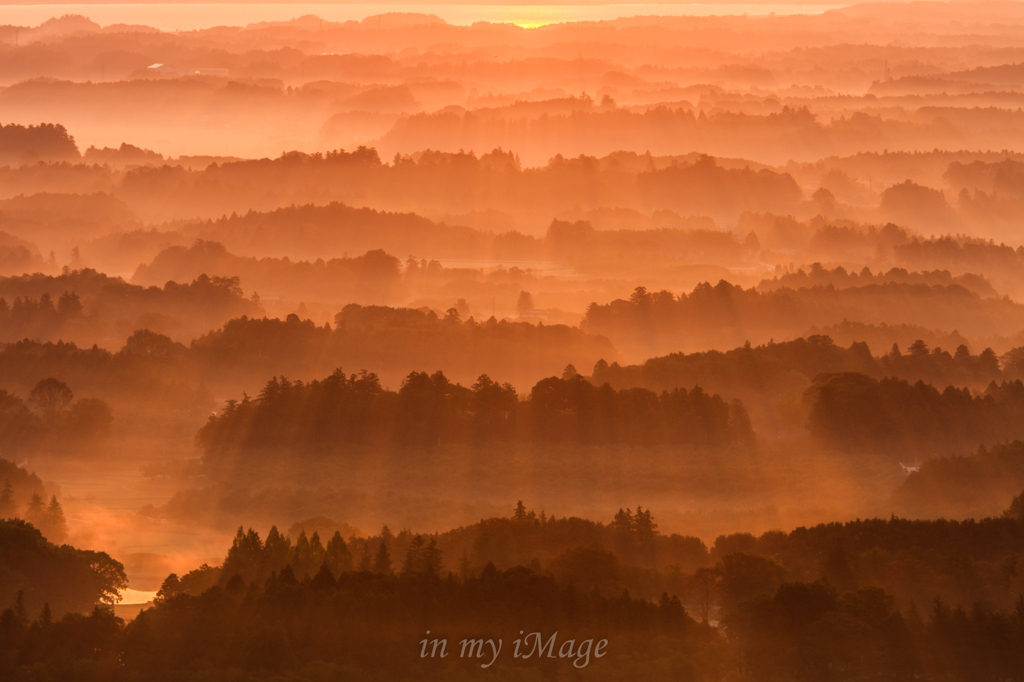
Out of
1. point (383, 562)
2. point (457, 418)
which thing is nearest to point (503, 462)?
point (457, 418)

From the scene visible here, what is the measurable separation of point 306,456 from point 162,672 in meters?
25.4

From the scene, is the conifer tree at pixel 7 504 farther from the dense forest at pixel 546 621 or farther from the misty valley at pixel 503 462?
the dense forest at pixel 546 621

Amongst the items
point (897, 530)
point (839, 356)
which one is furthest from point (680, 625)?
point (839, 356)

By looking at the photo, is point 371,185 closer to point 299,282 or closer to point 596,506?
point 299,282

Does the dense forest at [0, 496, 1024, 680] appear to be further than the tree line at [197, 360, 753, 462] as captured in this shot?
No

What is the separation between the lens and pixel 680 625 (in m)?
33.8

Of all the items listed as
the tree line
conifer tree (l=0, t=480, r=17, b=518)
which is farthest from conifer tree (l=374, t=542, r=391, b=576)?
the tree line

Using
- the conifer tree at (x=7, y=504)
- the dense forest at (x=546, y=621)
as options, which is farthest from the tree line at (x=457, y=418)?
the dense forest at (x=546, y=621)

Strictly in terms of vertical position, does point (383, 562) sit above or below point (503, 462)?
below

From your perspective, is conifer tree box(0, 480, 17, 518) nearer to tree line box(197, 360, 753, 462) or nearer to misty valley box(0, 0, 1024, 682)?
misty valley box(0, 0, 1024, 682)

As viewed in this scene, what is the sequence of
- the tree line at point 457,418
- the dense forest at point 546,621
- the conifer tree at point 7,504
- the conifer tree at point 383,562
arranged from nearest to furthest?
the dense forest at point 546,621 < the conifer tree at point 383,562 < the conifer tree at point 7,504 < the tree line at point 457,418

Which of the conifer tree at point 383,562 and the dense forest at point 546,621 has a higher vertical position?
the conifer tree at point 383,562

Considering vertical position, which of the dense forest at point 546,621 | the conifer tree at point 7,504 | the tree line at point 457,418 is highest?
the tree line at point 457,418

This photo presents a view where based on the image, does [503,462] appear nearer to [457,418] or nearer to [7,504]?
[457,418]
